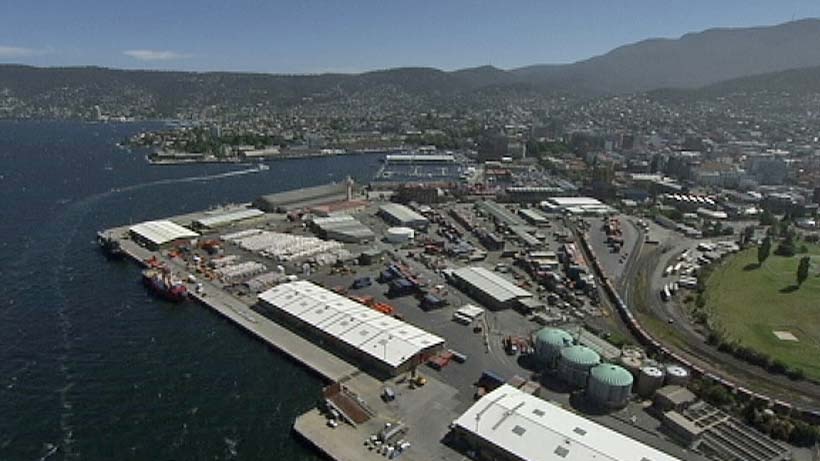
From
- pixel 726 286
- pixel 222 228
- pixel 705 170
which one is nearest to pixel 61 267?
pixel 222 228

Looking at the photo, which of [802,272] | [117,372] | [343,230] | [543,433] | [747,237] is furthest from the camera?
[747,237]

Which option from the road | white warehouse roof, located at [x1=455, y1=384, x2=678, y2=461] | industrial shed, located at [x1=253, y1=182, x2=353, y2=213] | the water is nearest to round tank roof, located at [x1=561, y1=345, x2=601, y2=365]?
white warehouse roof, located at [x1=455, y1=384, x2=678, y2=461]

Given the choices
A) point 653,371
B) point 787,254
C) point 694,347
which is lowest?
point 787,254

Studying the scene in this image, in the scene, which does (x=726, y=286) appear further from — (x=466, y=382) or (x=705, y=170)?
(x=705, y=170)

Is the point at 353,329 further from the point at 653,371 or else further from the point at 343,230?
the point at 343,230

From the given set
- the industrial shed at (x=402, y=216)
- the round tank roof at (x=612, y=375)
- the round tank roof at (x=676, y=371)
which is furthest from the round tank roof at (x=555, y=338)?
the industrial shed at (x=402, y=216)

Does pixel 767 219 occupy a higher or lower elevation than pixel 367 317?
lower

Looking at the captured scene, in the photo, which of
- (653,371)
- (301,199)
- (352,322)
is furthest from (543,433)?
(301,199)
